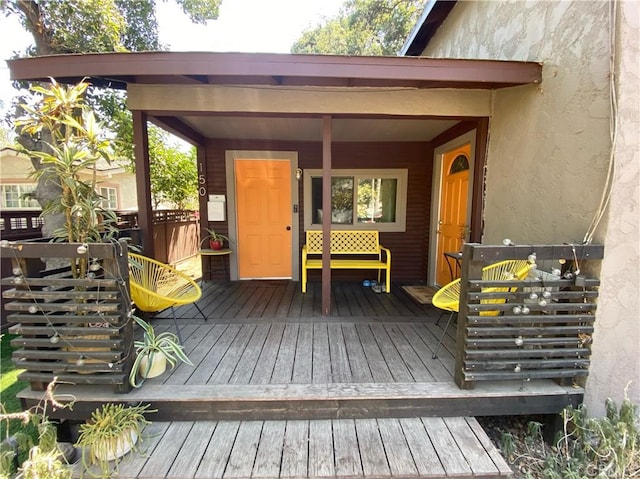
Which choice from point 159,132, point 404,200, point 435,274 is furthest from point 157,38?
point 435,274

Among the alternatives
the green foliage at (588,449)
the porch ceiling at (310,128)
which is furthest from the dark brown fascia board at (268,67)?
the green foliage at (588,449)

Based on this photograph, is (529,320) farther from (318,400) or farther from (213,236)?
(213,236)

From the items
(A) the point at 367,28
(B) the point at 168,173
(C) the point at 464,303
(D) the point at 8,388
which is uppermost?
(A) the point at 367,28

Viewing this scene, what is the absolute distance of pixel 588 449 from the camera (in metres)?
1.68

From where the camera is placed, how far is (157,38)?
5.49m

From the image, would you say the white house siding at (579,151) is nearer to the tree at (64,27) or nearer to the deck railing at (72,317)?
the deck railing at (72,317)

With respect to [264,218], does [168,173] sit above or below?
above

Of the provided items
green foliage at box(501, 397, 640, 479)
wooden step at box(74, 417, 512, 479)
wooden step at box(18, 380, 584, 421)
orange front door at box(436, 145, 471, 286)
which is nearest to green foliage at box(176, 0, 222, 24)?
orange front door at box(436, 145, 471, 286)

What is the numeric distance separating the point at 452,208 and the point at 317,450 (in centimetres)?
342

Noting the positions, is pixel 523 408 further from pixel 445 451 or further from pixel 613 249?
pixel 613 249

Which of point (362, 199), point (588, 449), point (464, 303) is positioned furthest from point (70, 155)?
point (362, 199)

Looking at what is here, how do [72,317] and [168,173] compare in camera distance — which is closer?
[72,317]

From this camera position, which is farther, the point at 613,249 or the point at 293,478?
the point at 613,249

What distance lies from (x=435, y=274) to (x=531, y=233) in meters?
2.07
